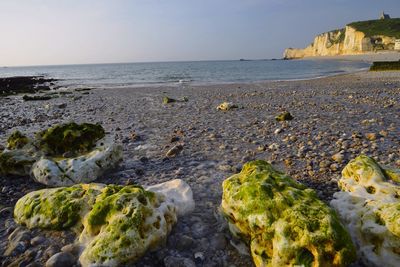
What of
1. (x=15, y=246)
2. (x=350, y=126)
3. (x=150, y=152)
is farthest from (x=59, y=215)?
(x=350, y=126)

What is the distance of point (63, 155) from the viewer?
23.8ft

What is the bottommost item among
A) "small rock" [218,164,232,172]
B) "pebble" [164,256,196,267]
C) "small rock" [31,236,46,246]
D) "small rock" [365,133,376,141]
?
"pebble" [164,256,196,267]

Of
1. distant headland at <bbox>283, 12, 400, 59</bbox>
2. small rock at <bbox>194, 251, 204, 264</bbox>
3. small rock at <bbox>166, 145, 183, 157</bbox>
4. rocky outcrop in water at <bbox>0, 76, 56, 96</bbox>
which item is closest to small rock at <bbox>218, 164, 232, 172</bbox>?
small rock at <bbox>166, 145, 183, 157</bbox>

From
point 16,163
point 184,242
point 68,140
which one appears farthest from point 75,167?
point 184,242

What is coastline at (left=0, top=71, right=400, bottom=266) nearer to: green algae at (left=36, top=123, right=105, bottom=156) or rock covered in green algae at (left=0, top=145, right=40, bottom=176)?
rock covered in green algae at (left=0, top=145, right=40, bottom=176)

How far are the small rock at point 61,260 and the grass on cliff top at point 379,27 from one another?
16083 cm

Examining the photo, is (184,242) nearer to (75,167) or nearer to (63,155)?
(75,167)

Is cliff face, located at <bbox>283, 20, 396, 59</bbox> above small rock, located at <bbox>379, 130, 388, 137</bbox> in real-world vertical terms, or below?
above

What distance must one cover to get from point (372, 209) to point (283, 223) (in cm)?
126

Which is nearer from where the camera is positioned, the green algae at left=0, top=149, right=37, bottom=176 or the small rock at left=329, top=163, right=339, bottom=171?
the small rock at left=329, top=163, right=339, bottom=171

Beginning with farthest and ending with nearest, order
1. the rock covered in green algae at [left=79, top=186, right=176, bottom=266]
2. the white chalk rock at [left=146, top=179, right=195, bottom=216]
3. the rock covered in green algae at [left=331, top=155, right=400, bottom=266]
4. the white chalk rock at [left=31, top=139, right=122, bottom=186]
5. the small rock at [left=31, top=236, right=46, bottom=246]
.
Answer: the white chalk rock at [left=31, top=139, right=122, bottom=186] → the white chalk rock at [left=146, top=179, right=195, bottom=216] → the small rock at [left=31, top=236, right=46, bottom=246] → the rock covered in green algae at [left=79, top=186, right=176, bottom=266] → the rock covered in green algae at [left=331, top=155, right=400, bottom=266]

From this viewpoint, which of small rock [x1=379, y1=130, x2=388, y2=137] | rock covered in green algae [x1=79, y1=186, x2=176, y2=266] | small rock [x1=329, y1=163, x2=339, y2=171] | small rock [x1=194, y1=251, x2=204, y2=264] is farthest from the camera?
small rock [x1=379, y1=130, x2=388, y2=137]

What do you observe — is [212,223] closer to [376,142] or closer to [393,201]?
[393,201]

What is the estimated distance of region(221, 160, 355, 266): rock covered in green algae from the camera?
3.24 m
